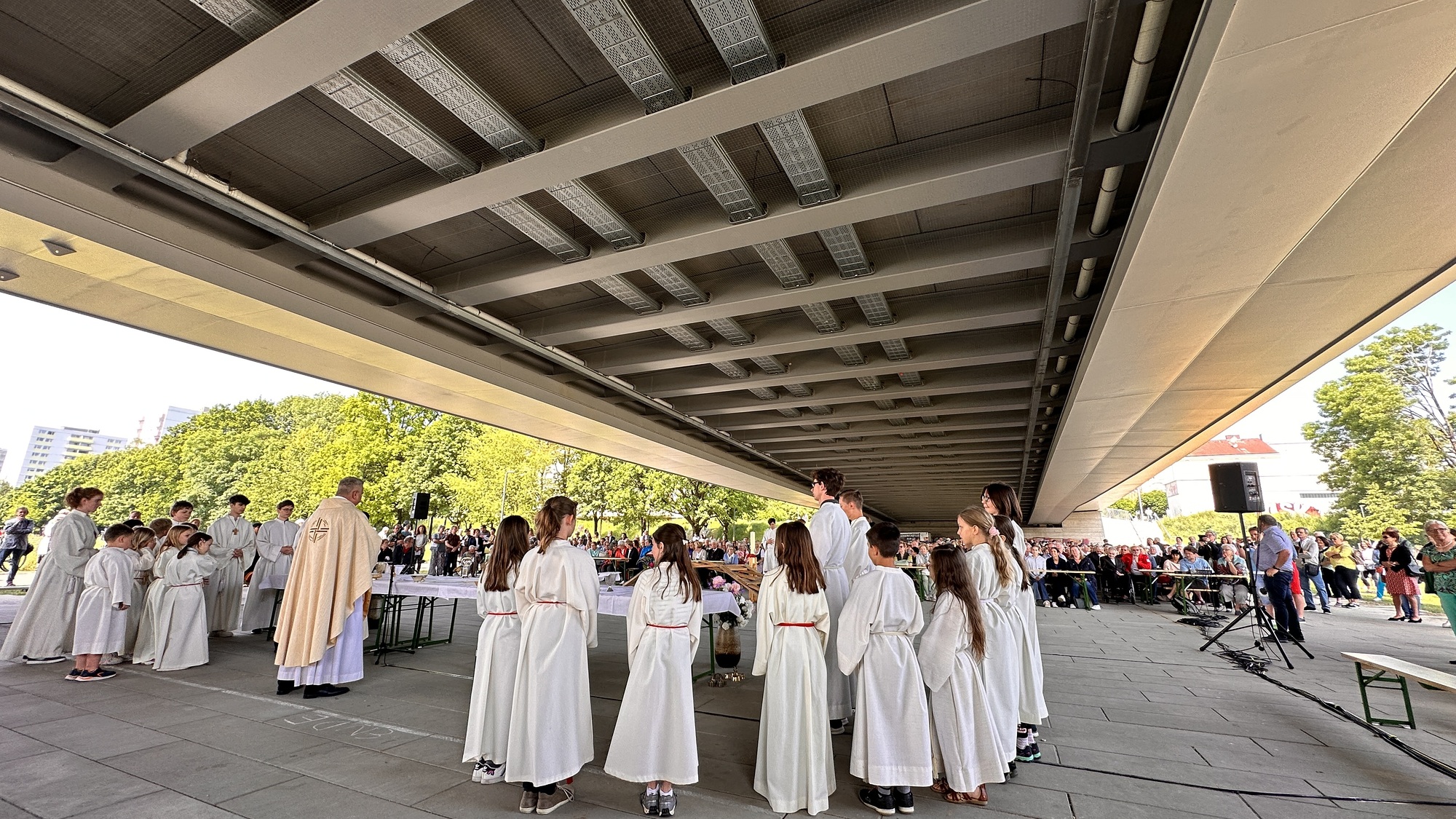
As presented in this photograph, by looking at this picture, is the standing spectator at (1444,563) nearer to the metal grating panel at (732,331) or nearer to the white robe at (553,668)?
the metal grating panel at (732,331)

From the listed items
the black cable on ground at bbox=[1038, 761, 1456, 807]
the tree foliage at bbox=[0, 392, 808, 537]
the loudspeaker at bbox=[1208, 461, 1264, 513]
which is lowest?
the black cable on ground at bbox=[1038, 761, 1456, 807]

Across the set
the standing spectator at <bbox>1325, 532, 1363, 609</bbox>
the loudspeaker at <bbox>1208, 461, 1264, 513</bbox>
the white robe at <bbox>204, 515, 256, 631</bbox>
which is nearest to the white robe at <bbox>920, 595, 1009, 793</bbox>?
the loudspeaker at <bbox>1208, 461, 1264, 513</bbox>

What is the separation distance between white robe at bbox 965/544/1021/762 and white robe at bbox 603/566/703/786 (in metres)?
2.18

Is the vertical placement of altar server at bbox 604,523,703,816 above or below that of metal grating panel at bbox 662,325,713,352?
below

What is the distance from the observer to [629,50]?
14.4 feet

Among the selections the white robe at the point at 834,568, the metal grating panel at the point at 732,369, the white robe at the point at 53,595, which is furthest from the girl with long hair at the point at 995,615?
the white robe at the point at 53,595

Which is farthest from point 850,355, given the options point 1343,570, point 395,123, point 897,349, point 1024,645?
point 1343,570

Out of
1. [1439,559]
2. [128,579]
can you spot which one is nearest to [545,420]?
[128,579]

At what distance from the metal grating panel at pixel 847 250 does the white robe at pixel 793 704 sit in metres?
4.40

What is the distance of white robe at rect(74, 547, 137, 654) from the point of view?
6.61 metres

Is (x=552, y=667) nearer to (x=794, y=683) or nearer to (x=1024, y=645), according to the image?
(x=794, y=683)

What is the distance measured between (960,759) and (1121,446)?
14.1 meters

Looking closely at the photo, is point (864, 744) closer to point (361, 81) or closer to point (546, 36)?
point (546, 36)

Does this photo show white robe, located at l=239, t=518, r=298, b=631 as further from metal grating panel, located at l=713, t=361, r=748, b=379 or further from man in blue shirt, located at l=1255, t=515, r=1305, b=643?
man in blue shirt, located at l=1255, t=515, r=1305, b=643
